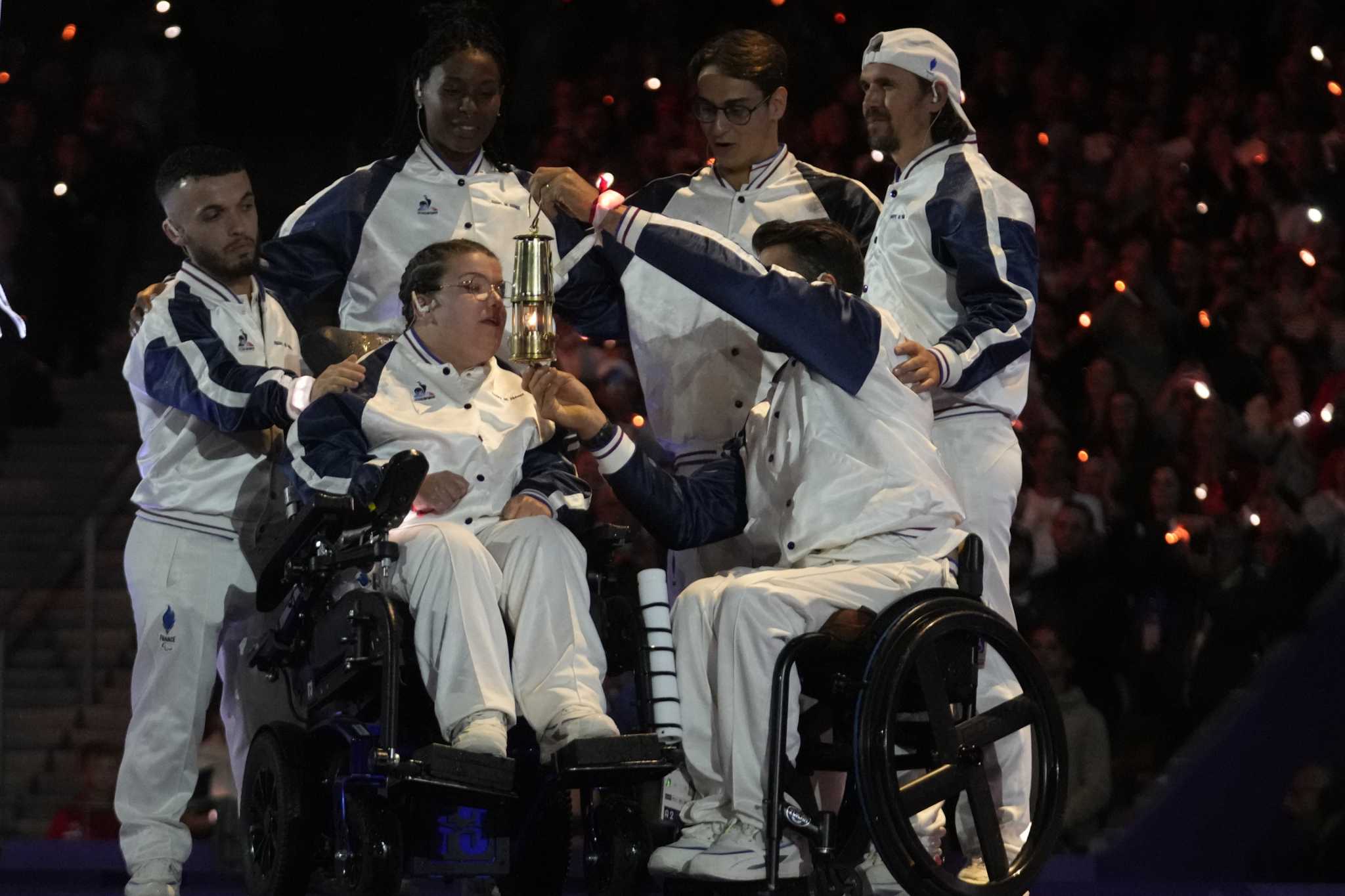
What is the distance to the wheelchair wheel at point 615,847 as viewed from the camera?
11.4 feet

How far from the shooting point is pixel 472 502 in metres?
3.89

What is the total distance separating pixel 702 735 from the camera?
3529 millimetres

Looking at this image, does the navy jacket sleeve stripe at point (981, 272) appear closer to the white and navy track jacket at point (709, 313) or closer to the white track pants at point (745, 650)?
the white and navy track jacket at point (709, 313)

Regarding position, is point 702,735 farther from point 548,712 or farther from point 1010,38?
point 1010,38

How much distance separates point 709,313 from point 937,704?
1.56m

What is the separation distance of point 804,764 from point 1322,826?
2755mm

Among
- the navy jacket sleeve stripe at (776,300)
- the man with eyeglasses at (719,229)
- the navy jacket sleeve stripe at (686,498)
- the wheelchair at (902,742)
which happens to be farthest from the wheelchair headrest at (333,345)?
the wheelchair at (902,742)

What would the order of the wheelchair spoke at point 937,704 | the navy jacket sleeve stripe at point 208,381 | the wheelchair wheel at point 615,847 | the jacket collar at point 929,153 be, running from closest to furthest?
the wheelchair spoke at point 937,704, the wheelchair wheel at point 615,847, the navy jacket sleeve stripe at point 208,381, the jacket collar at point 929,153

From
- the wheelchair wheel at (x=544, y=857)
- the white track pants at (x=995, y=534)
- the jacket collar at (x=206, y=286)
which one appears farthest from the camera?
the jacket collar at (x=206, y=286)

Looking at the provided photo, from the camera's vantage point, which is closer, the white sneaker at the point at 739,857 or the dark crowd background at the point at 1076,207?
the white sneaker at the point at 739,857

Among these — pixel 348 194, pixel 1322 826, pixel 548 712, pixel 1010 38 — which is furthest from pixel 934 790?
pixel 1010 38

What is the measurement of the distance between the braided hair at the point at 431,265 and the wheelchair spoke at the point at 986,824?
151 cm

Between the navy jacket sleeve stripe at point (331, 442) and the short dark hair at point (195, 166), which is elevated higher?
the short dark hair at point (195, 166)

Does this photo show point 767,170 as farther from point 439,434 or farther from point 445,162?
point 439,434
